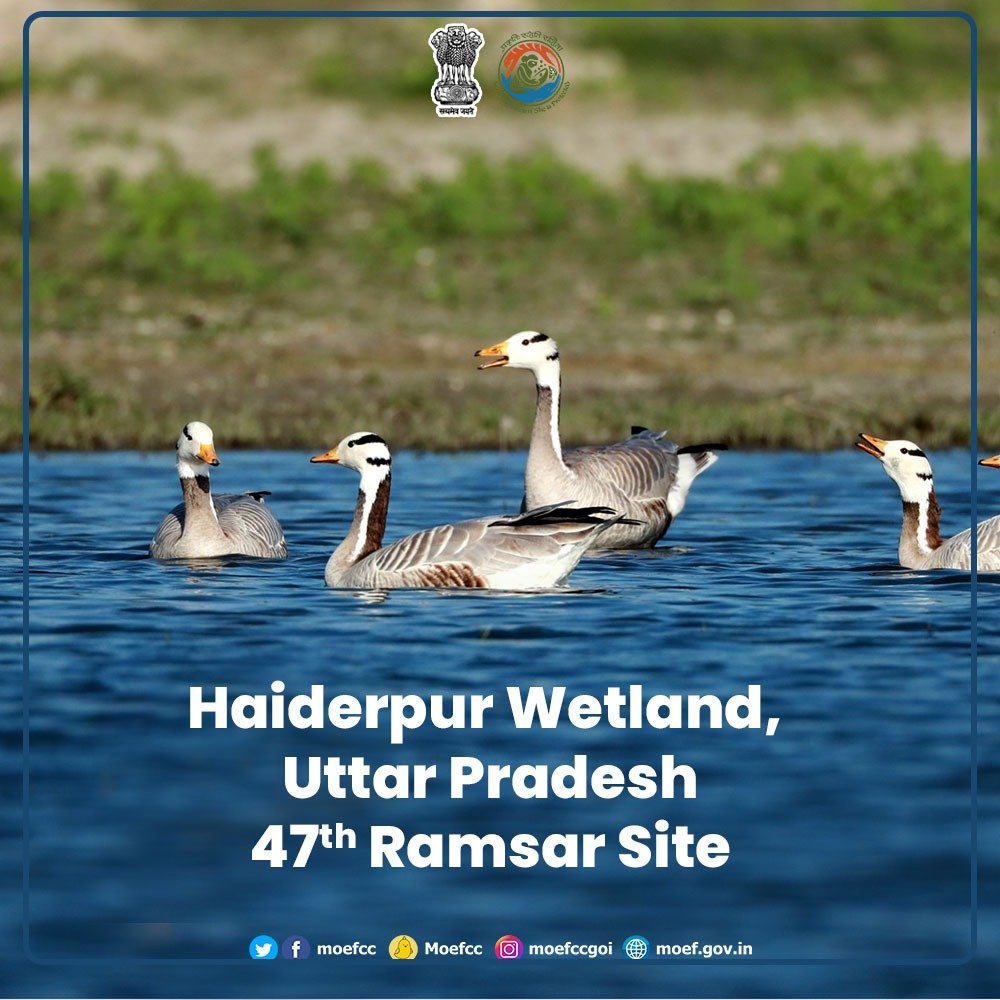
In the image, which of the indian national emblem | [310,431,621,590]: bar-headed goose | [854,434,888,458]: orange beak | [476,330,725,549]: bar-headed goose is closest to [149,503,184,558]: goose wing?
[310,431,621,590]: bar-headed goose

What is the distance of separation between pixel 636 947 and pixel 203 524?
7479 mm

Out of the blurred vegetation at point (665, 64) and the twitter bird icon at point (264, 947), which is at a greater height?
the blurred vegetation at point (665, 64)

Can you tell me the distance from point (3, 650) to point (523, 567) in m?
3.04

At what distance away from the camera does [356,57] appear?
102 ft

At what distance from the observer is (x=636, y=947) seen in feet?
21.7

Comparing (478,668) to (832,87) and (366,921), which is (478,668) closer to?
(366,921)

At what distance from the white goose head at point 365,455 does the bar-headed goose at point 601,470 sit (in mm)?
1598

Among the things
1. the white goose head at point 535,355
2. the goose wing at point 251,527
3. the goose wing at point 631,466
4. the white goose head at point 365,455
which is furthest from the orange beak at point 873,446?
the goose wing at point 251,527

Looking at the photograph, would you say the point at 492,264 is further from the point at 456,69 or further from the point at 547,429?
Result: the point at 456,69

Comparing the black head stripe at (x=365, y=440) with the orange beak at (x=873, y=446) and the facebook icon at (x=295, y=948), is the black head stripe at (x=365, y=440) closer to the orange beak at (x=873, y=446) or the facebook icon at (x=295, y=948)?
the orange beak at (x=873, y=446)

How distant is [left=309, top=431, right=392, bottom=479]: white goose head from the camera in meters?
12.9

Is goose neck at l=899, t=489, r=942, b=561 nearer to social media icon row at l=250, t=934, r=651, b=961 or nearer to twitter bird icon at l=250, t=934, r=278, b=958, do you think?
social media icon row at l=250, t=934, r=651, b=961

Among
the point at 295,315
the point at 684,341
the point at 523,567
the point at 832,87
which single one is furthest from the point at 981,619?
the point at 832,87

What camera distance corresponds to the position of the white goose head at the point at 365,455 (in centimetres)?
1290
